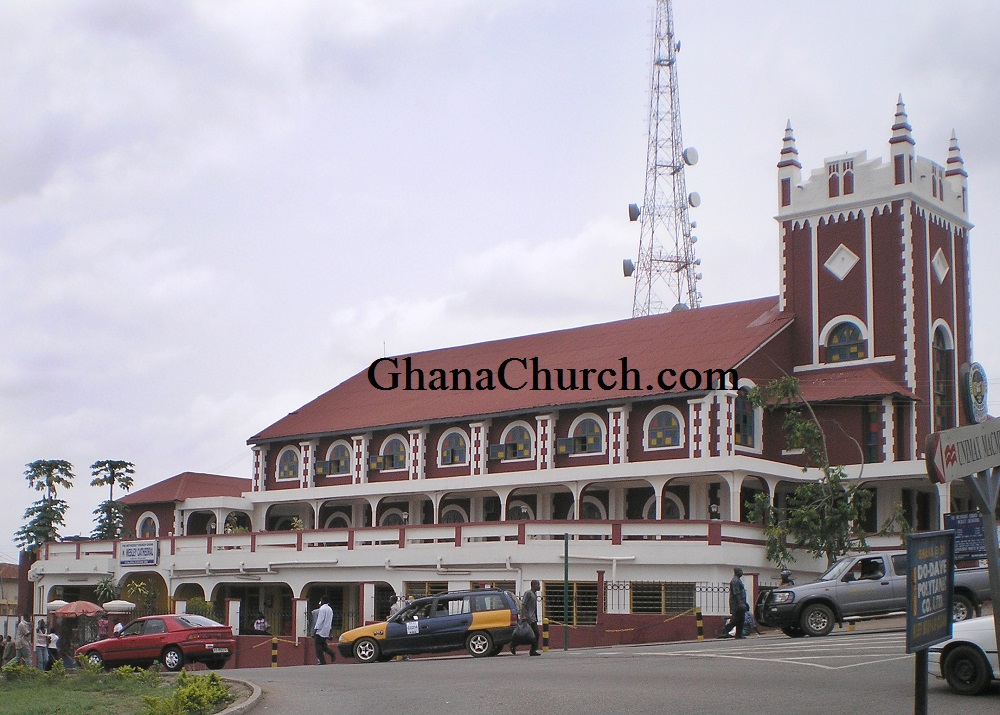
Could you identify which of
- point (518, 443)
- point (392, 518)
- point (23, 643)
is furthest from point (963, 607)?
point (392, 518)

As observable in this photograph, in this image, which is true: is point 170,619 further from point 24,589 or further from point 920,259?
point 24,589

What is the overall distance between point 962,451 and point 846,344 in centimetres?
3245

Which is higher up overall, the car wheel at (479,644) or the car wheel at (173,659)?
the car wheel at (479,644)

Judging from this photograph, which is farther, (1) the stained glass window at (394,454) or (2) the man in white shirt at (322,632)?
(1) the stained glass window at (394,454)

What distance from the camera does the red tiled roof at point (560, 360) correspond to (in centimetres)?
4334

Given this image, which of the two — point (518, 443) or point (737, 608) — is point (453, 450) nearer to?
point (518, 443)

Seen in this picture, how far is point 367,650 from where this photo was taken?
29.1 metres

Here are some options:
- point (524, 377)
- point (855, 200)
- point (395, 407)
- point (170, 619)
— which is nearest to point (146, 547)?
point (395, 407)

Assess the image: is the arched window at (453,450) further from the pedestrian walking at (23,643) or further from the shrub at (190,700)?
the shrub at (190,700)

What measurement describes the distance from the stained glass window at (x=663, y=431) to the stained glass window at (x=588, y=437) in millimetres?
1977

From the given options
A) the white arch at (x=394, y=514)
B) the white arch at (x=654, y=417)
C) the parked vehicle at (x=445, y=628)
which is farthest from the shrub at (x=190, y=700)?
the white arch at (x=394, y=514)

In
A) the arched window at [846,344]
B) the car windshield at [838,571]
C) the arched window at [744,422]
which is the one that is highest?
the arched window at [846,344]

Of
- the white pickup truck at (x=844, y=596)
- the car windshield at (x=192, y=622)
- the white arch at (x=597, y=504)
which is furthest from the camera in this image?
the white arch at (x=597, y=504)

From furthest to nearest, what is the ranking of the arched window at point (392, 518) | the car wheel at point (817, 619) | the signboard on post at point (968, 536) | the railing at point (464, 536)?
1. the arched window at point (392, 518)
2. the railing at point (464, 536)
3. the car wheel at point (817, 619)
4. the signboard on post at point (968, 536)
